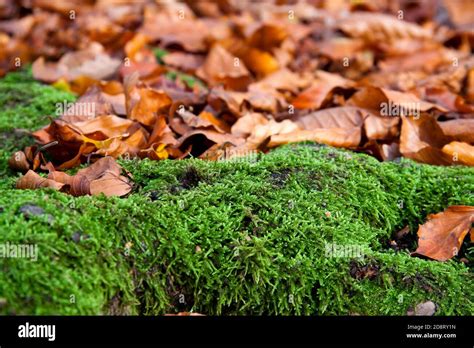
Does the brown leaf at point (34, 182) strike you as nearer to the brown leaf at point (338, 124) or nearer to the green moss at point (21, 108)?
the green moss at point (21, 108)

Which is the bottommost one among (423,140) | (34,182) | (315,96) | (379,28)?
(34,182)

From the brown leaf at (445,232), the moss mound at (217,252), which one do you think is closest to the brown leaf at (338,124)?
the moss mound at (217,252)

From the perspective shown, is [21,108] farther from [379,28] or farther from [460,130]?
[379,28]

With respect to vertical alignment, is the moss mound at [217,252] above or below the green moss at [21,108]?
below

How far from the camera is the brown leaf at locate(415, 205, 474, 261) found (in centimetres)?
246

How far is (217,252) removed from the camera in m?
2.25

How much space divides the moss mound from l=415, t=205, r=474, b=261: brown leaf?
64mm

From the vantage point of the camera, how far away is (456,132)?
3174 mm

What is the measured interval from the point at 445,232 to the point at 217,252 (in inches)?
39.4

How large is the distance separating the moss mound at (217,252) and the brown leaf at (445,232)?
0.21 ft

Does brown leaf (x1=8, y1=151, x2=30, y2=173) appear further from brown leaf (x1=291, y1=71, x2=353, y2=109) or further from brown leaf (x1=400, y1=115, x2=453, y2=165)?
brown leaf (x1=400, y1=115, x2=453, y2=165)

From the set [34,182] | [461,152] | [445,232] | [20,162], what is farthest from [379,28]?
[34,182]

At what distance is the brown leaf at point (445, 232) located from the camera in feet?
8.07
